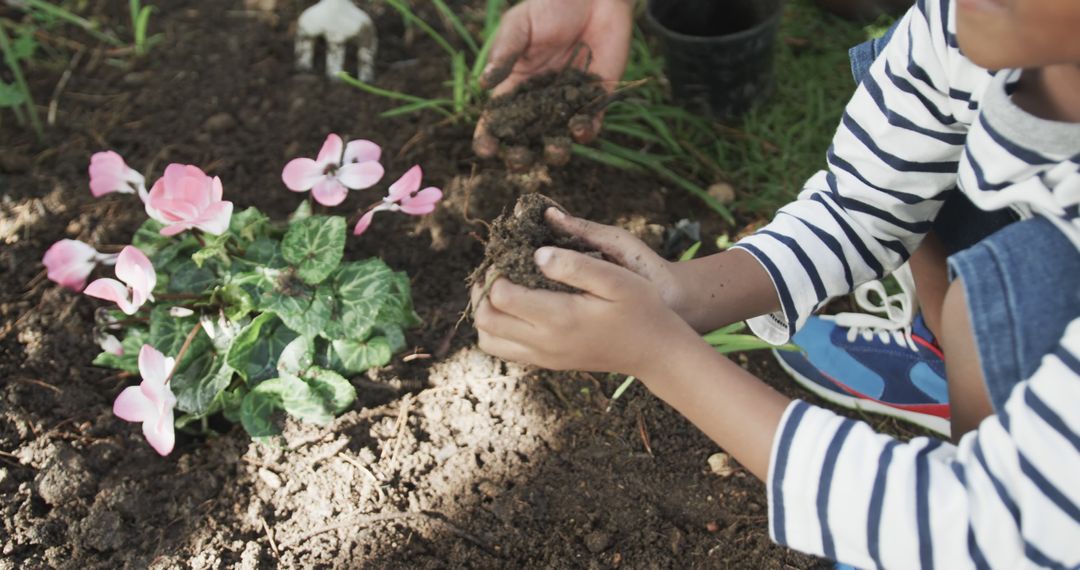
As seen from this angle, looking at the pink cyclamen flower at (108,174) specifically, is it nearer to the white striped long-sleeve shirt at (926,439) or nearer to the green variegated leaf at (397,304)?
the green variegated leaf at (397,304)

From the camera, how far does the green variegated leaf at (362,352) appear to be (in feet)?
6.18

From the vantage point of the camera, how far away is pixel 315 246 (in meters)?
1.87

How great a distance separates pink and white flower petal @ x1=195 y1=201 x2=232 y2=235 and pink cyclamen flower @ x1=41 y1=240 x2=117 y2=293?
1.10 feet

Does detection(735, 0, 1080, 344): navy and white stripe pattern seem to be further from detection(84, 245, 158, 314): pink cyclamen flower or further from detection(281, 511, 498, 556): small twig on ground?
detection(84, 245, 158, 314): pink cyclamen flower

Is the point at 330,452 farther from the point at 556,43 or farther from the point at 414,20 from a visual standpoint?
the point at 414,20

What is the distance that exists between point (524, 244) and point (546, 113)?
856 mm

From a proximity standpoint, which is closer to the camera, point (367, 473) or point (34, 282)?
point (367, 473)

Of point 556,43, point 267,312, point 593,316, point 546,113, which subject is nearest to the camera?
point 593,316

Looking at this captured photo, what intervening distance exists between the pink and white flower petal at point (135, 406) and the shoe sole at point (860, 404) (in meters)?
1.36

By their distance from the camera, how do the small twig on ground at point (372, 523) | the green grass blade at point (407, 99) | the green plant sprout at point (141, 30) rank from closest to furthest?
the small twig on ground at point (372, 523), the green grass blade at point (407, 99), the green plant sprout at point (141, 30)

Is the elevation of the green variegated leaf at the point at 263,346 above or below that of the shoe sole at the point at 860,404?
below

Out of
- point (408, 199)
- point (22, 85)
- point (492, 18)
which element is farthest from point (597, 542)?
point (22, 85)

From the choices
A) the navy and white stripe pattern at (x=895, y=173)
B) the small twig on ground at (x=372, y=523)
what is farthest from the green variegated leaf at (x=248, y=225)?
the navy and white stripe pattern at (x=895, y=173)

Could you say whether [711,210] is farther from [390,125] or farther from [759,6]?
[390,125]
